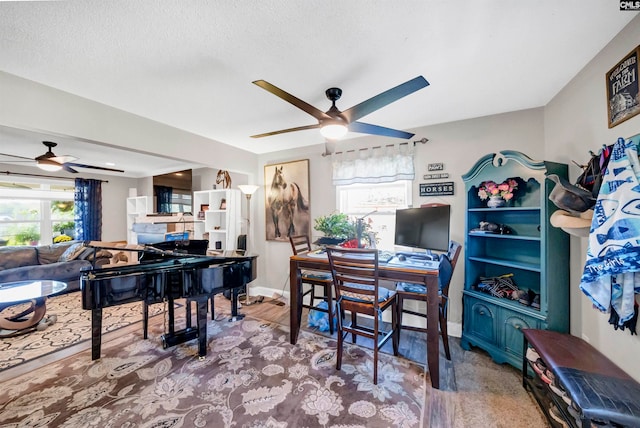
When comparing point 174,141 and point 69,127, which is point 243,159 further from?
point 69,127

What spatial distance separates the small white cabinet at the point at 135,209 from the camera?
586 centimetres

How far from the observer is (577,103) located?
1.83 metres

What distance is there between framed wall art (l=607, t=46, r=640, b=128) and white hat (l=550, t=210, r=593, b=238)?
581 mm

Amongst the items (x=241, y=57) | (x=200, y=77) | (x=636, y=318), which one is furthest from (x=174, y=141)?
(x=636, y=318)

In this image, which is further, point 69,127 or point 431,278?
point 69,127

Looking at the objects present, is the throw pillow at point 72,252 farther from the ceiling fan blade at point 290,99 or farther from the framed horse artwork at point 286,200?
the ceiling fan blade at point 290,99

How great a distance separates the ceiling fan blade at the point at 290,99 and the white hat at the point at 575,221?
1729 mm

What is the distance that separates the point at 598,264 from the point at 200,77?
9.37 ft

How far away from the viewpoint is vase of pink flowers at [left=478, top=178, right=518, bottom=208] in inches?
84.3

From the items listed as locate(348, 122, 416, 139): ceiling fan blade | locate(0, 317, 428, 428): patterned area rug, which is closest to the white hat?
locate(348, 122, 416, 139): ceiling fan blade

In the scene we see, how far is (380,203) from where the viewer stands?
321 centimetres

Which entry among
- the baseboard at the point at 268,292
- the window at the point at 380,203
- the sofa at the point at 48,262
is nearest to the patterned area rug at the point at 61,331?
the sofa at the point at 48,262

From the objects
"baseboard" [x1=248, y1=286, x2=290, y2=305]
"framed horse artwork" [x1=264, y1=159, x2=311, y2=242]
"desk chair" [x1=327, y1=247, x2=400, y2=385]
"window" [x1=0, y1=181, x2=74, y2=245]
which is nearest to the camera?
"desk chair" [x1=327, y1=247, x2=400, y2=385]

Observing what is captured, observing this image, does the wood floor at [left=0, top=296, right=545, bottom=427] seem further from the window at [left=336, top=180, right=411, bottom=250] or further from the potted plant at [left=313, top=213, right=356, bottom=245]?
the window at [left=336, top=180, right=411, bottom=250]
